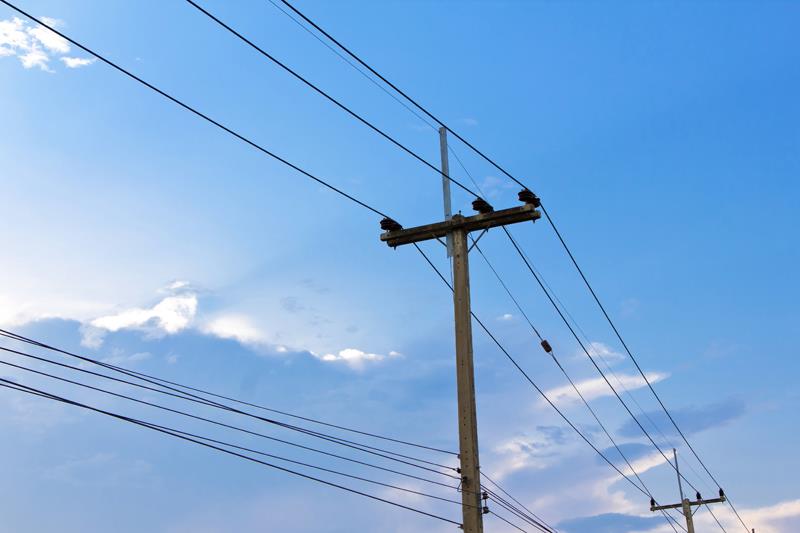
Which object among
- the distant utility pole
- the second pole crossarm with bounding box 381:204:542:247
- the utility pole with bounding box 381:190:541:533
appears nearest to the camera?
the utility pole with bounding box 381:190:541:533

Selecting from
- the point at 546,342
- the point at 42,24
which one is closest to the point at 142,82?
the point at 42,24

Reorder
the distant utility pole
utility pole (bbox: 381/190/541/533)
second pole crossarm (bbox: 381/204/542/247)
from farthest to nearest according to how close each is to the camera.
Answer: the distant utility pole < second pole crossarm (bbox: 381/204/542/247) < utility pole (bbox: 381/190/541/533)

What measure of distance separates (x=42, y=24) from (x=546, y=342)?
13126mm

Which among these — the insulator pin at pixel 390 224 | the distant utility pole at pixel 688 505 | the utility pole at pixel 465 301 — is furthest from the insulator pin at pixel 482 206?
the distant utility pole at pixel 688 505

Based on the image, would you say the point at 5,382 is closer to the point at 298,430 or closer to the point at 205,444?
the point at 205,444

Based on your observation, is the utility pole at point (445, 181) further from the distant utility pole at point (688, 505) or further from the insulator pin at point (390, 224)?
the distant utility pole at point (688, 505)

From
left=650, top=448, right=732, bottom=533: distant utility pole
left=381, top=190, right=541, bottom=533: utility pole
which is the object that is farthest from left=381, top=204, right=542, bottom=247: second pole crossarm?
left=650, top=448, right=732, bottom=533: distant utility pole

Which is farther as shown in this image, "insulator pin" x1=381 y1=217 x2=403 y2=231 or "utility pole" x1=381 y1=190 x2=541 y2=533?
"insulator pin" x1=381 y1=217 x2=403 y2=231

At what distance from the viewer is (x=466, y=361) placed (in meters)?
16.7

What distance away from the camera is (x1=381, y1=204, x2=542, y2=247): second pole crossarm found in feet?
57.5

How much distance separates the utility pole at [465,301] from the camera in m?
15.8

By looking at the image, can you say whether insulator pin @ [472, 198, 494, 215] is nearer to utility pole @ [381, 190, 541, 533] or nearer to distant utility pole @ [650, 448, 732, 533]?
utility pole @ [381, 190, 541, 533]

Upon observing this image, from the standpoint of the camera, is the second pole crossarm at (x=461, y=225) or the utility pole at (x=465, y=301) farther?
the second pole crossarm at (x=461, y=225)

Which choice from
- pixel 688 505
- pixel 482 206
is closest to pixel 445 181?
pixel 482 206
